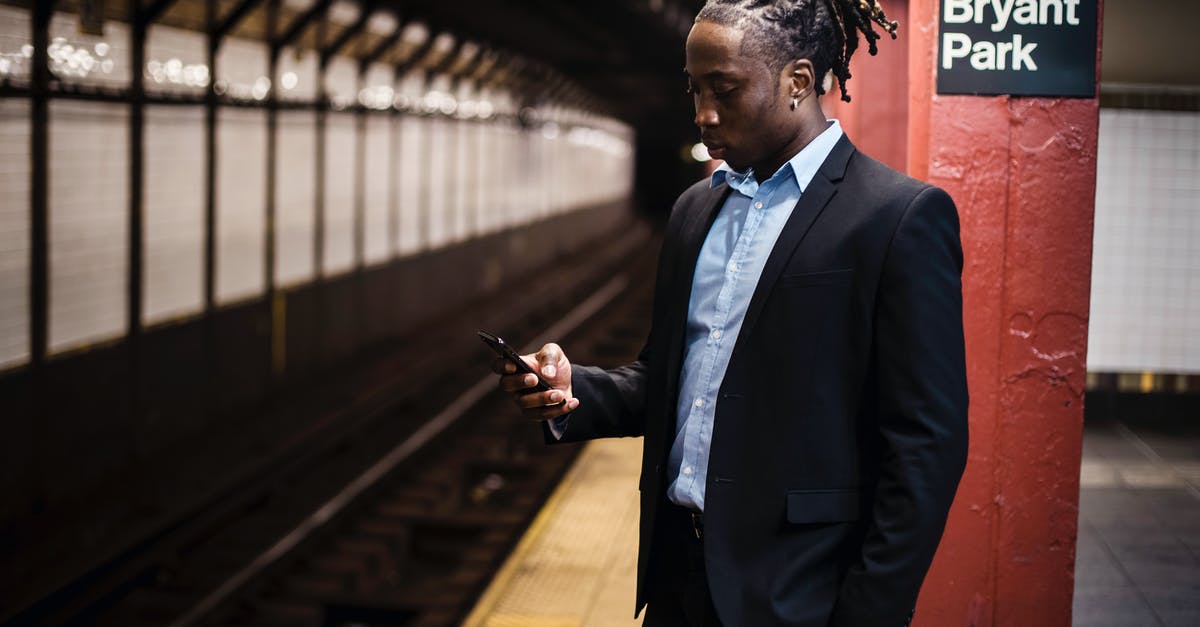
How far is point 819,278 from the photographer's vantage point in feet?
6.74

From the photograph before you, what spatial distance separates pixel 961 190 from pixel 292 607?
4.88 m

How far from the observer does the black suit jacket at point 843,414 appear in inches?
77.7

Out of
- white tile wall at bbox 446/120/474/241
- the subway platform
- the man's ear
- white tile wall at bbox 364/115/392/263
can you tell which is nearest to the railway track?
the subway platform

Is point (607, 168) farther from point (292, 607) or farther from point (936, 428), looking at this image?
point (936, 428)

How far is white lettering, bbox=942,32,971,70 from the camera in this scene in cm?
288

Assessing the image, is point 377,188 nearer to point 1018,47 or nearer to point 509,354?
point 1018,47

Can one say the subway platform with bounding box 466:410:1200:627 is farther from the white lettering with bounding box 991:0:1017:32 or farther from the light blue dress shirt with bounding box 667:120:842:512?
the white lettering with bounding box 991:0:1017:32

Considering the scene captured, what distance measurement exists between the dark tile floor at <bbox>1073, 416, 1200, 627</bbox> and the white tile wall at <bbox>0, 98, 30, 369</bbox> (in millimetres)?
6028

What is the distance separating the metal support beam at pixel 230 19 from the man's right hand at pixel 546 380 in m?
8.96

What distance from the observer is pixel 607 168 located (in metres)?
40.0

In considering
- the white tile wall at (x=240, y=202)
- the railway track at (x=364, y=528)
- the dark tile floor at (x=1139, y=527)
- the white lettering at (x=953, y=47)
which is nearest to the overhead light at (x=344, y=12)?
the white tile wall at (x=240, y=202)

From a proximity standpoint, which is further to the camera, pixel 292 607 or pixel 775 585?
pixel 292 607

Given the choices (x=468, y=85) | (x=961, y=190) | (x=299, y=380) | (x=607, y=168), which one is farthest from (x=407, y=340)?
(x=607, y=168)

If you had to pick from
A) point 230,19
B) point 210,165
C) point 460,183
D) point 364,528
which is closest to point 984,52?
point 364,528
